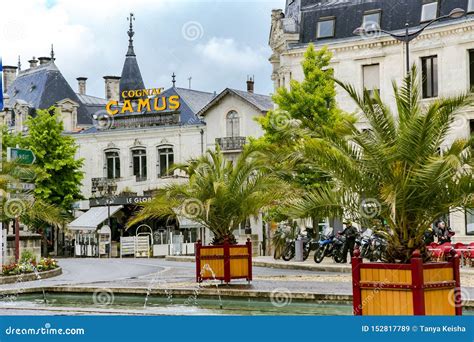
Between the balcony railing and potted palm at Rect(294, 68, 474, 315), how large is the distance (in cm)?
4012

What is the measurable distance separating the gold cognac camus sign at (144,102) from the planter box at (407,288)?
147 ft

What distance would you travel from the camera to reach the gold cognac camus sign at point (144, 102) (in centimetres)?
5822

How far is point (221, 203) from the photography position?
22797mm

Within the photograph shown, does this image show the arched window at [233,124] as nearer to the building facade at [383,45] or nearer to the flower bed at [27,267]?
the building facade at [383,45]

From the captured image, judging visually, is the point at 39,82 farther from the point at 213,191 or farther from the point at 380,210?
the point at 380,210

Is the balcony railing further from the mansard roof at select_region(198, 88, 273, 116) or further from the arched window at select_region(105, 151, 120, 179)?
the arched window at select_region(105, 151, 120, 179)

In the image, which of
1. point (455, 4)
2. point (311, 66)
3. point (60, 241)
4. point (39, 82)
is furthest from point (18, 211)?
point (39, 82)

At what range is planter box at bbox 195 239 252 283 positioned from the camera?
75.4 ft

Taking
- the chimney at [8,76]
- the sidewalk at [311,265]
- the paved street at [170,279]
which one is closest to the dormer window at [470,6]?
the sidewalk at [311,265]

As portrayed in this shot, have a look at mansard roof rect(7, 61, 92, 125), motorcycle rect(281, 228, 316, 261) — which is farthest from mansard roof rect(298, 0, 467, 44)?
mansard roof rect(7, 61, 92, 125)

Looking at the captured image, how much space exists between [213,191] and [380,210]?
30.3ft

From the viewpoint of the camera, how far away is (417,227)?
13.7 m

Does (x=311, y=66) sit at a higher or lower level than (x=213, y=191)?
higher

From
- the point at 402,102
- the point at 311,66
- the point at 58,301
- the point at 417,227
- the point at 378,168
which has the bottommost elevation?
the point at 58,301
